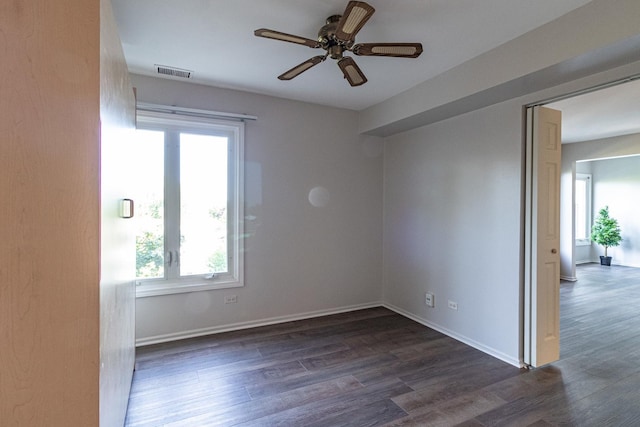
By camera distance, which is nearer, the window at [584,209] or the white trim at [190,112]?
the white trim at [190,112]

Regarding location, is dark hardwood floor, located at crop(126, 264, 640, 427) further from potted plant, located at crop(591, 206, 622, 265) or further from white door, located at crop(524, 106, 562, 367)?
potted plant, located at crop(591, 206, 622, 265)

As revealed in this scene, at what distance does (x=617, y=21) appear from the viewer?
1.73 meters

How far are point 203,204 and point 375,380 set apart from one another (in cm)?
240

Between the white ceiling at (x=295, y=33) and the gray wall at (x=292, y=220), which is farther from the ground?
the white ceiling at (x=295, y=33)

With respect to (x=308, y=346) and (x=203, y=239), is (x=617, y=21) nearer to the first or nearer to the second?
(x=308, y=346)

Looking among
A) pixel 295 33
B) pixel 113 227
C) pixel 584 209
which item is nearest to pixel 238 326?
pixel 113 227

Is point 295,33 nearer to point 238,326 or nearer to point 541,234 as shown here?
point 541,234

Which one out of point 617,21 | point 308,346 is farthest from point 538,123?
point 308,346

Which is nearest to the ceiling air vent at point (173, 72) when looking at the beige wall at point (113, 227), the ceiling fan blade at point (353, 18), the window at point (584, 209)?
the beige wall at point (113, 227)

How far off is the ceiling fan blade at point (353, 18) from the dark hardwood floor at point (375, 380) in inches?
94.7

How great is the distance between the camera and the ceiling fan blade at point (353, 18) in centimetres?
153

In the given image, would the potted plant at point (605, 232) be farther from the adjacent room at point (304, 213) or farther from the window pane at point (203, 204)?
the window pane at point (203, 204)

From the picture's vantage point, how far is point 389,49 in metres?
1.93

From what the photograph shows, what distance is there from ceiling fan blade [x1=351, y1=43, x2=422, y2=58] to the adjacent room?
17 millimetres
